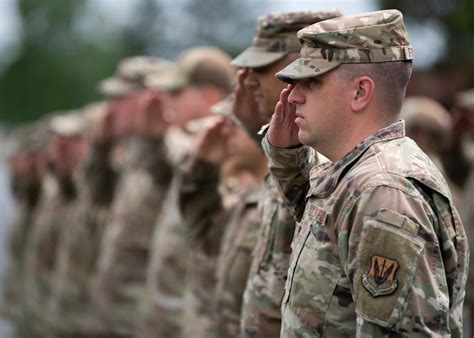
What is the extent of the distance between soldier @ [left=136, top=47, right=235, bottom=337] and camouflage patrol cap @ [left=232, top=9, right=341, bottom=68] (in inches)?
84.2

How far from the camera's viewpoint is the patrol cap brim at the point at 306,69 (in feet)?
11.3

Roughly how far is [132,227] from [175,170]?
0.72 metres

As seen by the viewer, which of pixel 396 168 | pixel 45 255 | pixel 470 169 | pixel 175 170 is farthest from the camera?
pixel 45 255

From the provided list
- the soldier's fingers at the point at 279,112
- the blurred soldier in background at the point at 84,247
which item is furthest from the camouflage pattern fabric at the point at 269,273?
the blurred soldier in background at the point at 84,247

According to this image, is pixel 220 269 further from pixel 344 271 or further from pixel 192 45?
pixel 192 45

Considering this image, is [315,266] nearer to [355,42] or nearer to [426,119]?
[355,42]

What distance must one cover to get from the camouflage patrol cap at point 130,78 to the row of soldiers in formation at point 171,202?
0.5 inches

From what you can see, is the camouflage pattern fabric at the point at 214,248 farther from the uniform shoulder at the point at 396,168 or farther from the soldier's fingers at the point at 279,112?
the uniform shoulder at the point at 396,168

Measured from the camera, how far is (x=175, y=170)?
8070mm

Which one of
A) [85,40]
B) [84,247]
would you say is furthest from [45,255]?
[85,40]

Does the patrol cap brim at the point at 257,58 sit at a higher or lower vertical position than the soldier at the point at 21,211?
higher

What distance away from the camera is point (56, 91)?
46.7 m

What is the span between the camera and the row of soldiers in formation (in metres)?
5.00

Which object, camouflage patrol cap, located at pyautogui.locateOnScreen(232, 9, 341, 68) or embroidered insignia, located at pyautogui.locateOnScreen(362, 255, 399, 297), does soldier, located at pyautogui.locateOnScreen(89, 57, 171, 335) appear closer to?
camouflage patrol cap, located at pyautogui.locateOnScreen(232, 9, 341, 68)
